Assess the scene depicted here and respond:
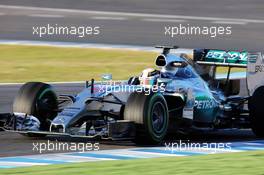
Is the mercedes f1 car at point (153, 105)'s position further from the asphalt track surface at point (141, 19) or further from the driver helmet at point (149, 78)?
the asphalt track surface at point (141, 19)

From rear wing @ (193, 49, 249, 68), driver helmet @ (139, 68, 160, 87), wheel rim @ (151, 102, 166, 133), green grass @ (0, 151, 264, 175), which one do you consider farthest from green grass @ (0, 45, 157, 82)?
green grass @ (0, 151, 264, 175)

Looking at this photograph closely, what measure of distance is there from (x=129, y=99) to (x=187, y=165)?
235cm

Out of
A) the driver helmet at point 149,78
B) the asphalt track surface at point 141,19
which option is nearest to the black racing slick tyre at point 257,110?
the driver helmet at point 149,78

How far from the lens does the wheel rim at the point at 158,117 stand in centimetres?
1372

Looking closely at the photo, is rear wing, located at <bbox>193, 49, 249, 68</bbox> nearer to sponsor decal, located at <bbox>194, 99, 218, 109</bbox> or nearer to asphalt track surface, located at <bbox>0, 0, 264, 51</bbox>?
sponsor decal, located at <bbox>194, 99, 218, 109</bbox>

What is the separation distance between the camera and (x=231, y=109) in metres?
15.3

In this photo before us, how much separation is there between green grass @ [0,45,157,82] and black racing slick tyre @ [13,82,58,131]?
6686mm

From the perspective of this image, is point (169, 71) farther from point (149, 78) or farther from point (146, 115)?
point (146, 115)

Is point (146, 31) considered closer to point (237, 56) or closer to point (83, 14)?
point (83, 14)

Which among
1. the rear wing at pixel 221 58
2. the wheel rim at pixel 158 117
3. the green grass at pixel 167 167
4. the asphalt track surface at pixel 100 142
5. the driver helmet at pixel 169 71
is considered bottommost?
the green grass at pixel 167 167

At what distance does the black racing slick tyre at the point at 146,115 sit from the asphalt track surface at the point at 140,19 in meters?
12.2

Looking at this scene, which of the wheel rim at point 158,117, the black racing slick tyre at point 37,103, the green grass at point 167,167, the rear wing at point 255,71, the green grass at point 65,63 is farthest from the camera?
the green grass at point 65,63

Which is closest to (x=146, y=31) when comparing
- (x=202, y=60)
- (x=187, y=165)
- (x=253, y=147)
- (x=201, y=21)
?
(x=201, y=21)

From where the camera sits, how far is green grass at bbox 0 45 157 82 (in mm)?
22078
